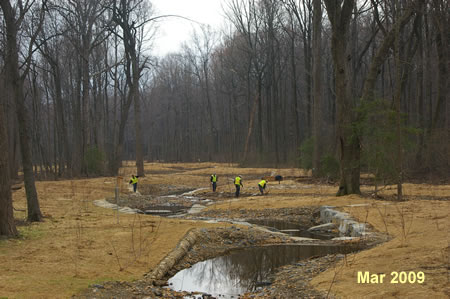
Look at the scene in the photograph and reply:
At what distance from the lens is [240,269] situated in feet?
28.9

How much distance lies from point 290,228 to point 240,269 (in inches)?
206

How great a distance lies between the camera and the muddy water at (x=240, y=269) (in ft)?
24.7

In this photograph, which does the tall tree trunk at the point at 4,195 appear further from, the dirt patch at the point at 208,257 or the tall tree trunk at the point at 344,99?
the tall tree trunk at the point at 344,99

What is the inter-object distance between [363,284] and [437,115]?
22371mm

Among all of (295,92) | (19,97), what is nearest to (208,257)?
(19,97)

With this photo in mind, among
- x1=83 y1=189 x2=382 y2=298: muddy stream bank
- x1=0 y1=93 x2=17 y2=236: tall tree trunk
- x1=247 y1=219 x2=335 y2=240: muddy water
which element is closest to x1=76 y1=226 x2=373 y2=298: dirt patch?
x1=83 y1=189 x2=382 y2=298: muddy stream bank

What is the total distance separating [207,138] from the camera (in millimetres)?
68125

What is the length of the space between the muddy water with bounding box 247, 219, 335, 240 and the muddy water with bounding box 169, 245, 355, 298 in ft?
5.96

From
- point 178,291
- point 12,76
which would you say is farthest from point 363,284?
point 12,76

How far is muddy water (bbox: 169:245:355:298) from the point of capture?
7523mm

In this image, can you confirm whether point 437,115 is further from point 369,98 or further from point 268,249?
point 268,249

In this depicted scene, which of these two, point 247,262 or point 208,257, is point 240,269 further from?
point 208,257

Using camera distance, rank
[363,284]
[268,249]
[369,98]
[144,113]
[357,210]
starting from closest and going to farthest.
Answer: [363,284], [268,249], [357,210], [369,98], [144,113]

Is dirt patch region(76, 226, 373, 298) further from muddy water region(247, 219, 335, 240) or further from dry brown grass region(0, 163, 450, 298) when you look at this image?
muddy water region(247, 219, 335, 240)
